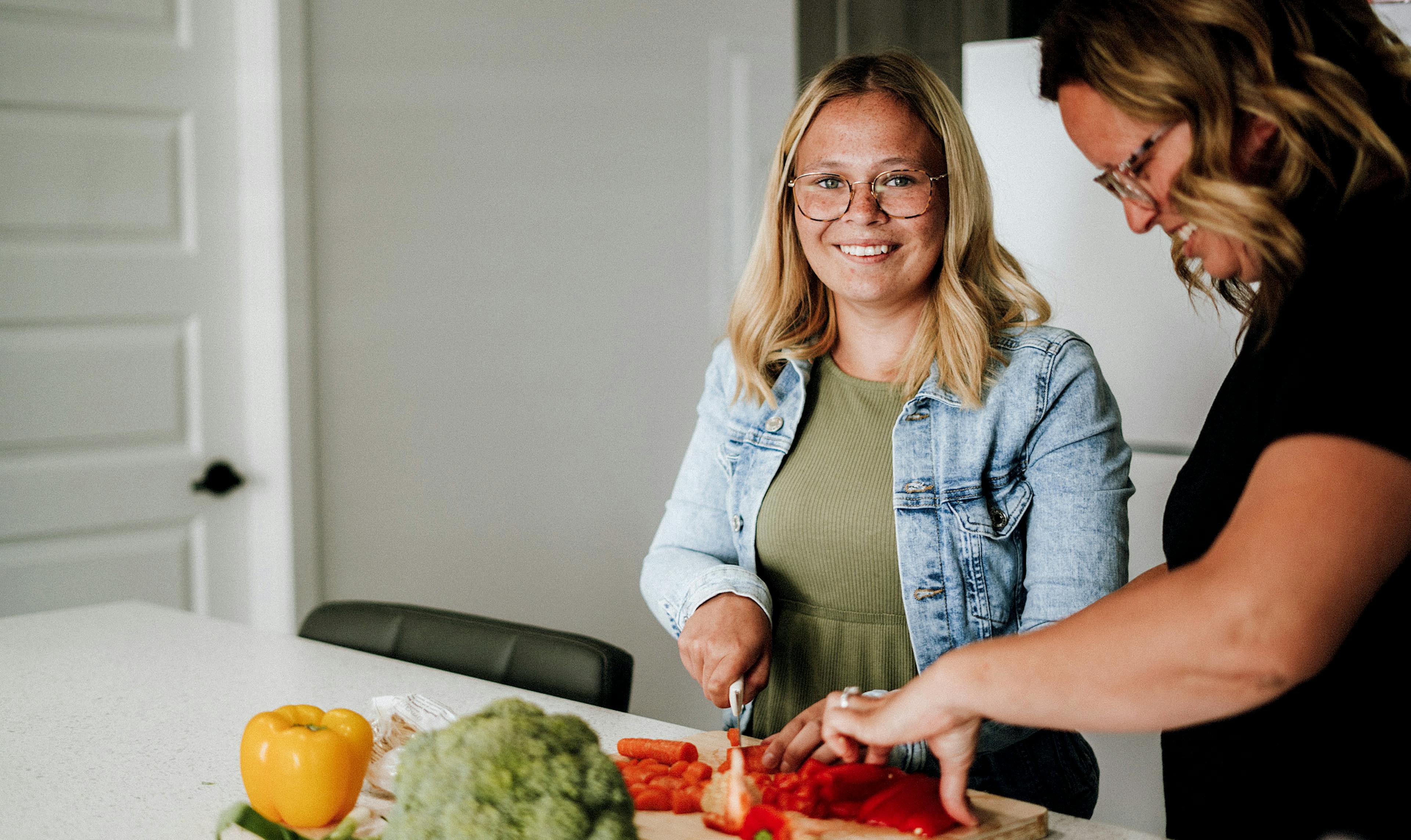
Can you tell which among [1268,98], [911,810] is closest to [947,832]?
[911,810]

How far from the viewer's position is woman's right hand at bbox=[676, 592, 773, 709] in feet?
4.54

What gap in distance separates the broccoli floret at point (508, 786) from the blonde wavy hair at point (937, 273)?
32.7 inches

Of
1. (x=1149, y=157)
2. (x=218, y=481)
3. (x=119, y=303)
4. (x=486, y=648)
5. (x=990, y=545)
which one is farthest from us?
(x=218, y=481)

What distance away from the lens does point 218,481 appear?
2.79 metres

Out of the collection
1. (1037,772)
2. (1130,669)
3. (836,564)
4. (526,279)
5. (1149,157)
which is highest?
(1149,157)

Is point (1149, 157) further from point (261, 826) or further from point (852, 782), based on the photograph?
point (261, 826)

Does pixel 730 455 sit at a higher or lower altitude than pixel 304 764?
higher

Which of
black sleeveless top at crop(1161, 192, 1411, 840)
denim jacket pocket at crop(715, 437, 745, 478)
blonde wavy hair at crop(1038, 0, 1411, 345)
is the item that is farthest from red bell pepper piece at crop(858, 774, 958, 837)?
denim jacket pocket at crop(715, 437, 745, 478)

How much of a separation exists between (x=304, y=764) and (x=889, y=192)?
994 millimetres

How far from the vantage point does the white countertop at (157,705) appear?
1137 millimetres

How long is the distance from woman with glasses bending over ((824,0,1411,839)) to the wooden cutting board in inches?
2.1

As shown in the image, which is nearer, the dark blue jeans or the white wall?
the dark blue jeans

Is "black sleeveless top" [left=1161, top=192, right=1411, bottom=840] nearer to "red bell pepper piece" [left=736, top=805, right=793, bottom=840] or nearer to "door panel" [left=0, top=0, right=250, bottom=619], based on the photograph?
"red bell pepper piece" [left=736, top=805, right=793, bottom=840]

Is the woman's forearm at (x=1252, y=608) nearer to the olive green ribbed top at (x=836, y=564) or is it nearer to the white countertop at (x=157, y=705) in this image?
the white countertop at (x=157, y=705)
